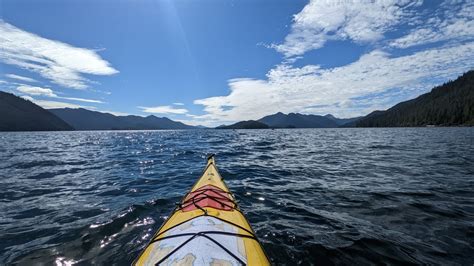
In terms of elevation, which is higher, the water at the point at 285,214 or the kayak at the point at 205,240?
the kayak at the point at 205,240

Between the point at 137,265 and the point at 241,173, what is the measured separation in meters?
12.2

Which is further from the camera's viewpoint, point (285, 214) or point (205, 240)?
point (285, 214)

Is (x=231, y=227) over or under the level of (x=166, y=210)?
over

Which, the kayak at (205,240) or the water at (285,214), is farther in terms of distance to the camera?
the water at (285,214)

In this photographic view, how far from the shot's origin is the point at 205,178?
10.4 metres

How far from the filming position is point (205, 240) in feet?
15.2

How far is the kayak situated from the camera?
4.16m

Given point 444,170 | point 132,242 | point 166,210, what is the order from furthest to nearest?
point 444,170 → point 166,210 → point 132,242

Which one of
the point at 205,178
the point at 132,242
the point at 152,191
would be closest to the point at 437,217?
the point at 205,178

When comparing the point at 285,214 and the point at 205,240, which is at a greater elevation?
the point at 205,240

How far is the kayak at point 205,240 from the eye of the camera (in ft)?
13.6

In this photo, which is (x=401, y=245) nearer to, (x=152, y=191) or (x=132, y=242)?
(x=132, y=242)

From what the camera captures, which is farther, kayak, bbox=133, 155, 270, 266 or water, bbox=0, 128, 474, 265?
water, bbox=0, 128, 474, 265

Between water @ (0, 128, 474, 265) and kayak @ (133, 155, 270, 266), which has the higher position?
kayak @ (133, 155, 270, 266)
